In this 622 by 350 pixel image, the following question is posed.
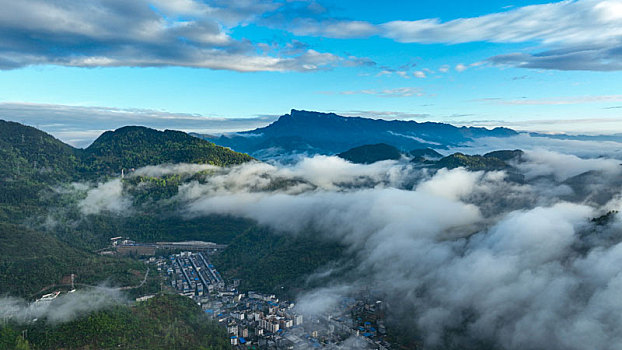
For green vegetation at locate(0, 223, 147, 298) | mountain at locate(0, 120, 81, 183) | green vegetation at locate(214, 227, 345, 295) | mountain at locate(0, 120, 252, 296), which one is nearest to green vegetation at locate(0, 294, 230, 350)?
green vegetation at locate(0, 223, 147, 298)

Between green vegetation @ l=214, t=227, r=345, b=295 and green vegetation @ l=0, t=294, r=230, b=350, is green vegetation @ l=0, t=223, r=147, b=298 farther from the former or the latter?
green vegetation @ l=214, t=227, r=345, b=295

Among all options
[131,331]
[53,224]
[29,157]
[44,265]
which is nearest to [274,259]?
[131,331]

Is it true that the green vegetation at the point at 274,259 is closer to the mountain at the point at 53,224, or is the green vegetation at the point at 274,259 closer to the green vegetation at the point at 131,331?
the mountain at the point at 53,224

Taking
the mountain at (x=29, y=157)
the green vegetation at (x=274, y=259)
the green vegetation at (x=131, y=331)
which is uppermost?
the mountain at (x=29, y=157)

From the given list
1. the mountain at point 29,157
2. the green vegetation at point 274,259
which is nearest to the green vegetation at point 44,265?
the green vegetation at point 274,259

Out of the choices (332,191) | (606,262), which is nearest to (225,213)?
(332,191)

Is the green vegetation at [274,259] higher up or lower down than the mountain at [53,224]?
lower down

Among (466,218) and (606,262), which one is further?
(466,218)

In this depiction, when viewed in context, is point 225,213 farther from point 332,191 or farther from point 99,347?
point 99,347

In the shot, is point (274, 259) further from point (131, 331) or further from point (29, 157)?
point (29, 157)
